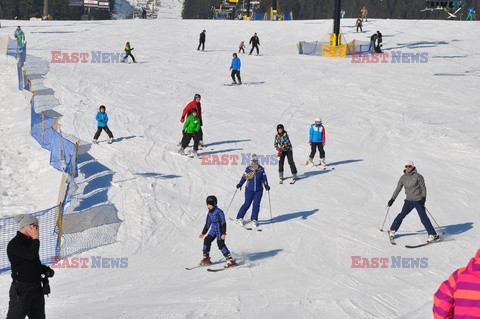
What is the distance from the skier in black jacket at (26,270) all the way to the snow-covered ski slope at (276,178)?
93.0 inches

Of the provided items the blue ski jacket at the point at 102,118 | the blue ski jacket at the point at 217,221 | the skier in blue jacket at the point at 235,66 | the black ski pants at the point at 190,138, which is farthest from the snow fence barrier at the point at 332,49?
the blue ski jacket at the point at 217,221

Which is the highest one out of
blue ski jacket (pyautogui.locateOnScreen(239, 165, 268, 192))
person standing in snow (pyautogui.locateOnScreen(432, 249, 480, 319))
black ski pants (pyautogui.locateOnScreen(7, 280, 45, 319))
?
person standing in snow (pyautogui.locateOnScreen(432, 249, 480, 319))

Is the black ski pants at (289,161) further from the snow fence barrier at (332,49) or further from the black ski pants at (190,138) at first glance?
the snow fence barrier at (332,49)

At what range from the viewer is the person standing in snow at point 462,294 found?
12.5 ft

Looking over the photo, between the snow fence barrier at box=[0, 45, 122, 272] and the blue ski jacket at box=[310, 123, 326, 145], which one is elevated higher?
the blue ski jacket at box=[310, 123, 326, 145]

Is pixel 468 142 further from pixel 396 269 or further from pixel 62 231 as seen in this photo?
pixel 62 231

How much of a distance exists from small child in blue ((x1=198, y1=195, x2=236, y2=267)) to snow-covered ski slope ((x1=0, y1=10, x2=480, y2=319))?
294 mm

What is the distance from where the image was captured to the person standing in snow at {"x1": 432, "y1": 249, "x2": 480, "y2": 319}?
3805 mm

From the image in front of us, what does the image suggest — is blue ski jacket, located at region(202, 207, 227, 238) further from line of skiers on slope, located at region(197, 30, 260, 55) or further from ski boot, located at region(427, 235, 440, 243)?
line of skiers on slope, located at region(197, 30, 260, 55)

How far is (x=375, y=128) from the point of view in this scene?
21953 mm

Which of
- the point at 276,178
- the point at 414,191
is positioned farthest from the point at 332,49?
the point at 414,191

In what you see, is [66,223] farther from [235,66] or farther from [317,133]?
[235,66]

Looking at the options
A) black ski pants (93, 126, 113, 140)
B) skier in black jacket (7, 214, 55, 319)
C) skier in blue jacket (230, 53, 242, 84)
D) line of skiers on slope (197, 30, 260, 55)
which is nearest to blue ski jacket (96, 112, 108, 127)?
black ski pants (93, 126, 113, 140)

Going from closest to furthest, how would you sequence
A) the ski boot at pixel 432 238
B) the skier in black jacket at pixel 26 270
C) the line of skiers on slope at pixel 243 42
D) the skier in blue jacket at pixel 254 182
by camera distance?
the skier in black jacket at pixel 26 270
the ski boot at pixel 432 238
the skier in blue jacket at pixel 254 182
the line of skiers on slope at pixel 243 42
